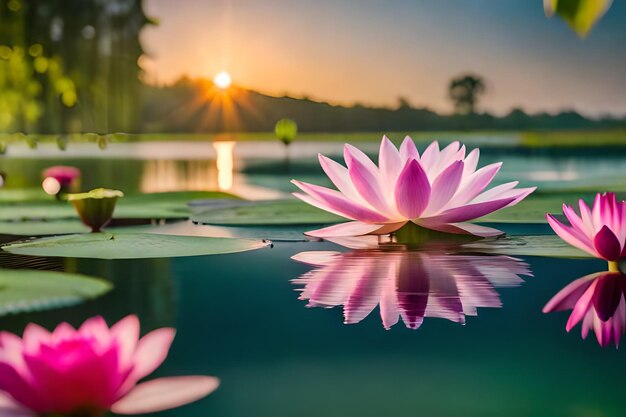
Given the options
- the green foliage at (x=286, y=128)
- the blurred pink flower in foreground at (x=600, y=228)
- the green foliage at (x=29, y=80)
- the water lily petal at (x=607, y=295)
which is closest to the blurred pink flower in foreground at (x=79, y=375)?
the water lily petal at (x=607, y=295)

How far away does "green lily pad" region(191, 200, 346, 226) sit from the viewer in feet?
5.63

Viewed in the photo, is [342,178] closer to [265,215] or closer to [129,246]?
[129,246]

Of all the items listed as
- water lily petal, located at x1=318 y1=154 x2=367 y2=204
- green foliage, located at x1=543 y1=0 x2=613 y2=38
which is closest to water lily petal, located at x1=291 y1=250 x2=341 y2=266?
water lily petal, located at x1=318 y1=154 x2=367 y2=204

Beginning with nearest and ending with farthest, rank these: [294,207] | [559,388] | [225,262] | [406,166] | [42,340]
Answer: [42,340]
[559,388]
[406,166]
[225,262]
[294,207]

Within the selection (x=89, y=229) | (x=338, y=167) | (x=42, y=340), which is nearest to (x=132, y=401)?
(x=42, y=340)

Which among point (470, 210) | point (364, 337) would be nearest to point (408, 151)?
point (470, 210)

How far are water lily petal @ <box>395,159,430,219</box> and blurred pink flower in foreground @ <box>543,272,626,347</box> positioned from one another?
277 millimetres

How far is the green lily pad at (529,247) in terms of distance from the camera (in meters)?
1.23

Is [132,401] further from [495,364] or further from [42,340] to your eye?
[495,364]

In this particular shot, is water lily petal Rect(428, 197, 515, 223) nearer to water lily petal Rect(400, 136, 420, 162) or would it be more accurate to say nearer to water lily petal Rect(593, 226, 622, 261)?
water lily petal Rect(400, 136, 420, 162)

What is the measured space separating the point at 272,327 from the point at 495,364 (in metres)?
0.27

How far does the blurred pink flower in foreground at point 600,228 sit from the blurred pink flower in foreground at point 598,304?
4cm

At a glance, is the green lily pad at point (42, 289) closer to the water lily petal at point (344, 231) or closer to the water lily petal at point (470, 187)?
the water lily petal at point (344, 231)

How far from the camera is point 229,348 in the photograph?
0.78m
